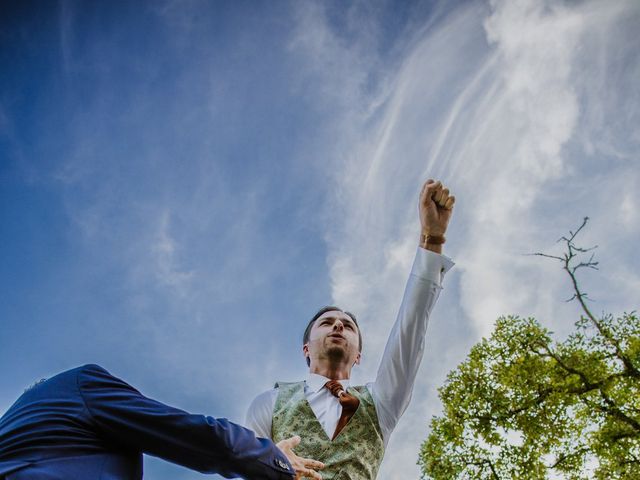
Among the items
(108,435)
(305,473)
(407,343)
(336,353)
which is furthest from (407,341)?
(108,435)

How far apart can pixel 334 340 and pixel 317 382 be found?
0.28m

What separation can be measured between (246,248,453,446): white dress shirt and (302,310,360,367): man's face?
14.2 inches

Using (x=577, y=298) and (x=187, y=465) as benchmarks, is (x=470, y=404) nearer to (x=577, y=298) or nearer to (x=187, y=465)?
(x=577, y=298)

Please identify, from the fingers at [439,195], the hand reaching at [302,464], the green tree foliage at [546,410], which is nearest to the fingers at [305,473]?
the hand reaching at [302,464]

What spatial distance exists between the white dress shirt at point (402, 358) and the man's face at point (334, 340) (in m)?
0.36

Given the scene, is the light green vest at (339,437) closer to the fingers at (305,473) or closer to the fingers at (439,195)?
the fingers at (305,473)

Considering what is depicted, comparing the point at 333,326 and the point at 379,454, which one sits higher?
the point at 333,326

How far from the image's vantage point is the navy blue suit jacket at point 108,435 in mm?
1515

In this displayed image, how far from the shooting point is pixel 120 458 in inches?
64.5

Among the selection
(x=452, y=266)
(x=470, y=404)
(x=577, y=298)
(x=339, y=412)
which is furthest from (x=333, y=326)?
(x=577, y=298)

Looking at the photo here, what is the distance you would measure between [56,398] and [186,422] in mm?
409

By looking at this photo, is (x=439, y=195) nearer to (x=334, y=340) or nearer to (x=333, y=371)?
(x=334, y=340)

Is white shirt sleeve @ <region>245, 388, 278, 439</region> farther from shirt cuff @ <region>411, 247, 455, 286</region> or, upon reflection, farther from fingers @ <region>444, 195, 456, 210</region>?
fingers @ <region>444, 195, 456, 210</region>

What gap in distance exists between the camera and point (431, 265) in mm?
2727
